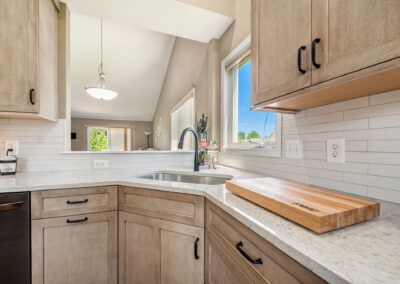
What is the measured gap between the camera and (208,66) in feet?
6.86

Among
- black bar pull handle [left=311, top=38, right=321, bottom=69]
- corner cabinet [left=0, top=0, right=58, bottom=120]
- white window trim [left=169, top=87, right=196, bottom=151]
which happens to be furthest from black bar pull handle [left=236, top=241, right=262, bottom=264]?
white window trim [left=169, top=87, right=196, bottom=151]

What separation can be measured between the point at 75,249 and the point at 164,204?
0.62 metres

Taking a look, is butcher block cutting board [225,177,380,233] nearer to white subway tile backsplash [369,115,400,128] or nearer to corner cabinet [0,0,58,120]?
white subway tile backsplash [369,115,400,128]

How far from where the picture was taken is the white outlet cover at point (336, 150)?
0.83 meters

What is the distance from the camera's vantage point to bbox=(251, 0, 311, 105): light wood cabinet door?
685mm

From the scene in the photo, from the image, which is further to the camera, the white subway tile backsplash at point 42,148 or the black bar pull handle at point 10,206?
→ the white subway tile backsplash at point 42,148

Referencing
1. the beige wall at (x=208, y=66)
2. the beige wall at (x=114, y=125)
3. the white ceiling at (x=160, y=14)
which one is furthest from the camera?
the beige wall at (x=114, y=125)

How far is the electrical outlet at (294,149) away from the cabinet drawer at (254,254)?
60 cm

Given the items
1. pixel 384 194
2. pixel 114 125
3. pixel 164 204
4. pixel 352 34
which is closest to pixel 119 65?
pixel 114 125

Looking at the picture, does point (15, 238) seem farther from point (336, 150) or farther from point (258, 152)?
point (336, 150)

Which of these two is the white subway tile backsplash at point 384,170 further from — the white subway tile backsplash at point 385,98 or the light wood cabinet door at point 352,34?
the light wood cabinet door at point 352,34

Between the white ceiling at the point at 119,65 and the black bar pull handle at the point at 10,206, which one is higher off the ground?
the white ceiling at the point at 119,65

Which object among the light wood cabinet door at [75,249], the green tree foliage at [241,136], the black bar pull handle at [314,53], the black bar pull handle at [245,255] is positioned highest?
the black bar pull handle at [314,53]

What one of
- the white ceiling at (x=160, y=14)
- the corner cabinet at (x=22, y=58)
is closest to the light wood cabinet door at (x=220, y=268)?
the corner cabinet at (x=22, y=58)
